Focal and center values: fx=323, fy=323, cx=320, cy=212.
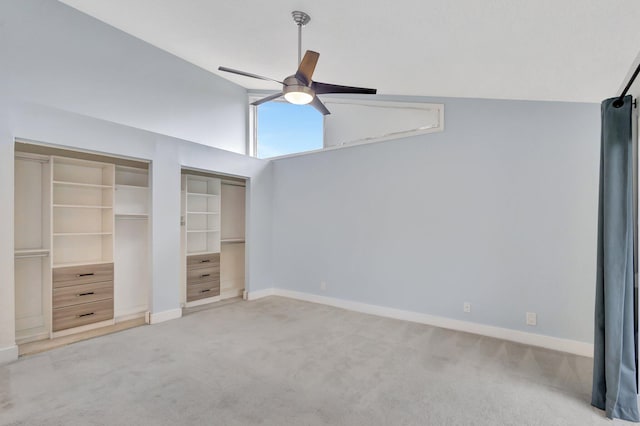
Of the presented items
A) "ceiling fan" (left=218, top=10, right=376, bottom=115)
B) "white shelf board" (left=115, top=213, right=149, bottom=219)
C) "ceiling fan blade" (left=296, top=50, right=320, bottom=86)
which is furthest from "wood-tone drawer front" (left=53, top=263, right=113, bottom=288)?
"ceiling fan blade" (left=296, top=50, right=320, bottom=86)

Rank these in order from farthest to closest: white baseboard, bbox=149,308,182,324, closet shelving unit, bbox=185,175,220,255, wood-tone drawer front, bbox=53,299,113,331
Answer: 1. closet shelving unit, bbox=185,175,220,255
2. white baseboard, bbox=149,308,182,324
3. wood-tone drawer front, bbox=53,299,113,331

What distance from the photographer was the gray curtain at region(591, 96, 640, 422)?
2182mm

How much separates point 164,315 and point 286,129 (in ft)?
11.5

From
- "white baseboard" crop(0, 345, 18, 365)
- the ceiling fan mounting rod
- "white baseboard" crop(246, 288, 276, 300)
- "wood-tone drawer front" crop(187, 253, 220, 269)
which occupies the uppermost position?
the ceiling fan mounting rod

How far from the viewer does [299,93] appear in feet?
9.32

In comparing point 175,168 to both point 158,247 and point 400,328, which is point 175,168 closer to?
point 158,247

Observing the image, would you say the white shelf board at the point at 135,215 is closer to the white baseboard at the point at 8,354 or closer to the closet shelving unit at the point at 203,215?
the closet shelving unit at the point at 203,215

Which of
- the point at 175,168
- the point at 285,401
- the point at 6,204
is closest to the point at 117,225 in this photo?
the point at 175,168

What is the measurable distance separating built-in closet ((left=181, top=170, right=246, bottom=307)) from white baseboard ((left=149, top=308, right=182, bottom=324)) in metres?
0.54

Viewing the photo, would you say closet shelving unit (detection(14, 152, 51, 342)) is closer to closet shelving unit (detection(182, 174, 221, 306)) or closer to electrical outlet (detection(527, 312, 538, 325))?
closet shelving unit (detection(182, 174, 221, 306))

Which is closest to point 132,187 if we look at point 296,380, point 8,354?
point 8,354

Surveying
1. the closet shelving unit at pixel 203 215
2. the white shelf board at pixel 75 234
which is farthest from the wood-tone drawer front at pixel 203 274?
the white shelf board at pixel 75 234

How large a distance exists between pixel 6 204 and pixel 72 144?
820 mm

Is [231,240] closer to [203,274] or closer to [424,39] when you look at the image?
[203,274]
